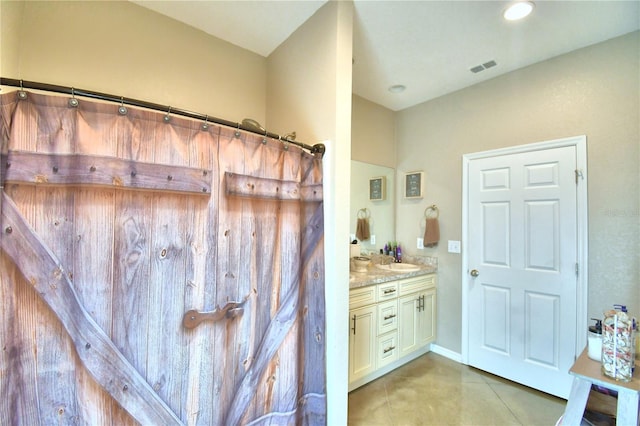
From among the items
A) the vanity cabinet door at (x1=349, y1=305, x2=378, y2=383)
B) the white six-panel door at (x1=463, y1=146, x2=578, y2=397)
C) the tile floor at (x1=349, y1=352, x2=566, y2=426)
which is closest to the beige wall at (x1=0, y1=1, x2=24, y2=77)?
the vanity cabinet door at (x1=349, y1=305, x2=378, y2=383)

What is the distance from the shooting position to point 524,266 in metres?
2.28

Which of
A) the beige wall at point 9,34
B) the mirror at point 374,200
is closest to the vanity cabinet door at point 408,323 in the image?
the mirror at point 374,200

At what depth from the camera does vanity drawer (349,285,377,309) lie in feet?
6.59

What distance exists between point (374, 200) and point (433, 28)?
64.1 inches

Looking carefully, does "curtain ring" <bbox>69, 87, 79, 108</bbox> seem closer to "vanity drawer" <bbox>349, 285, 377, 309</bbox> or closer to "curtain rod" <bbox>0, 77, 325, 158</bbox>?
"curtain rod" <bbox>0, 77, 325, 158</bbox>

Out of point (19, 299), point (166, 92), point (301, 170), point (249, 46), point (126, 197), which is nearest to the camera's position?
point (19, 299)

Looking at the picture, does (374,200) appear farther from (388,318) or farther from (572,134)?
(572,134)

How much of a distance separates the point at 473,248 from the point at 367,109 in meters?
1.84

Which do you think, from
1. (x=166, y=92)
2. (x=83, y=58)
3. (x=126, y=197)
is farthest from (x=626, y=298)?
(x=83, y=58)

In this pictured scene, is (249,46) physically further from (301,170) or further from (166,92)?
(301,170)

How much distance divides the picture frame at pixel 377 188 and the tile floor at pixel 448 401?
1.76 metres

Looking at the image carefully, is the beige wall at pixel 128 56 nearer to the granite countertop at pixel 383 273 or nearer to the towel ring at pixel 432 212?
the granite countertop at pixel 383 273

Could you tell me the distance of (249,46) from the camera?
2064mm

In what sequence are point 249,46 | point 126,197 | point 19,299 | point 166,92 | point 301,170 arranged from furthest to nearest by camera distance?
point 249,46 < point 166,92 < point 301,170 < point 126,197 < point 19,299
